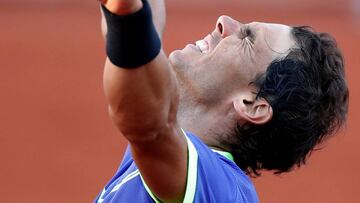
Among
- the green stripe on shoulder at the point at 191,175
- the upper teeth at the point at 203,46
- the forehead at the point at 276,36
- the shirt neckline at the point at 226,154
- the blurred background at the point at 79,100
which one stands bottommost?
the blurred background at the point at 79,100

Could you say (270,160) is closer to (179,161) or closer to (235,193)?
(235,193)

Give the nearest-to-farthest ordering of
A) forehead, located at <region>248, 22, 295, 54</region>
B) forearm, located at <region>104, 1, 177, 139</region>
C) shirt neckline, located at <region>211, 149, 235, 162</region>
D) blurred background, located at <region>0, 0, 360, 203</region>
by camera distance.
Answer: forearm, located at <region>104, 1, 177, 139</region>, shirt neckline, located at <region>211, 149, 235, 162</region>, forehead, located at <region>248, 22, 295, 54</region>, blurred background, located at <region>0, 0, 360, 203</region>

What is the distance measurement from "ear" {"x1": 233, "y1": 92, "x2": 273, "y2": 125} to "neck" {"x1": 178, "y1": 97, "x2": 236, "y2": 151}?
3 cm

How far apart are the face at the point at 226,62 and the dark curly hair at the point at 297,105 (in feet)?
0.13

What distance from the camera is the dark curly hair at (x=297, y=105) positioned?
9.18ft

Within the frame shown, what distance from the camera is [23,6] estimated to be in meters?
10.5

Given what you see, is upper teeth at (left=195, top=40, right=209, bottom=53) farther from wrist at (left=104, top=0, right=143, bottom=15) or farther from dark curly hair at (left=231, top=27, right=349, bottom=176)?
wrist at (left=104, top=0, right=143, bottom=15)

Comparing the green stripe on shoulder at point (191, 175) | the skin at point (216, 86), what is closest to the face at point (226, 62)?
the skin at point (216, 86)

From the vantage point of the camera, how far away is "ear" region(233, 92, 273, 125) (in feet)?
9.11

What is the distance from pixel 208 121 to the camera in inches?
111

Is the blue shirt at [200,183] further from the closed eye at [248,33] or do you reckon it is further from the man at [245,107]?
the closed eye at [248,33]

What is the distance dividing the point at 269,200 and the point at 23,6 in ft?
14.7

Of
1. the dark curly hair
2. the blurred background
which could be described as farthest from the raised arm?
the blurred background

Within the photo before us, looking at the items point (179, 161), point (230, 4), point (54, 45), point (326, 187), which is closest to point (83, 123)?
point (54, 45)
